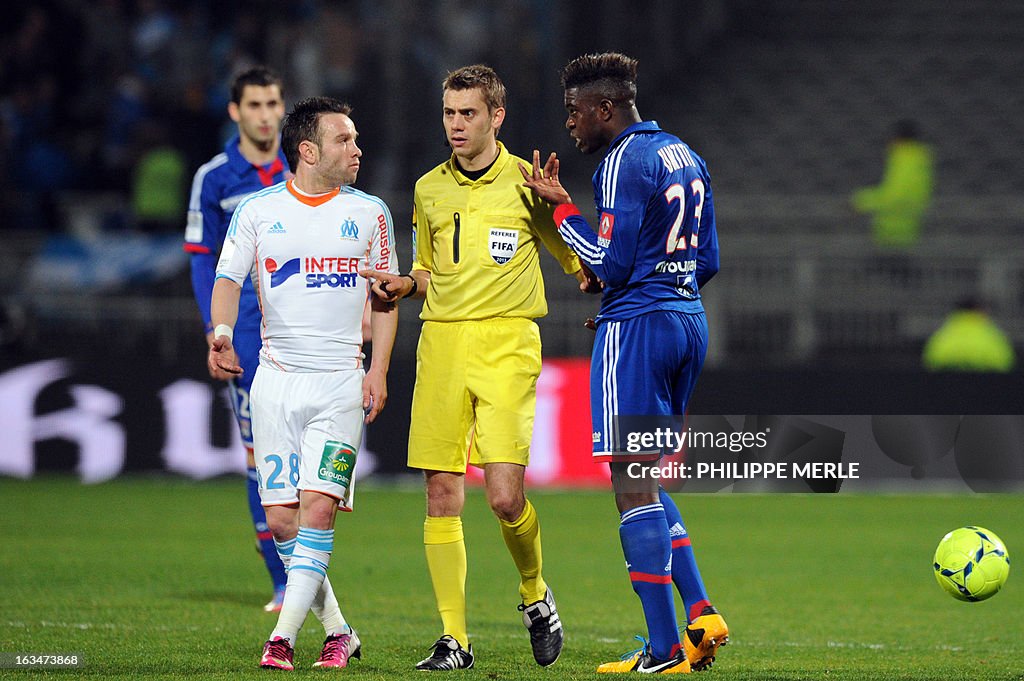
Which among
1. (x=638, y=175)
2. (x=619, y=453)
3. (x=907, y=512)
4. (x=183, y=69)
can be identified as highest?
(x=183, y=69)

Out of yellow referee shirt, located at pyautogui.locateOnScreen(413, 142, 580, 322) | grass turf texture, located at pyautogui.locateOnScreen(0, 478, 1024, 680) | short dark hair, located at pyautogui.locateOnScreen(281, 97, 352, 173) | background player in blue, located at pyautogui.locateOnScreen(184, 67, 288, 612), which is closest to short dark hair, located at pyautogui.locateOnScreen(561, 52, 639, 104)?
yellow referee shirt, located at pyautogui.locateOnScreen(413, 142, 580, 322)

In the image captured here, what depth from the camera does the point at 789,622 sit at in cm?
808

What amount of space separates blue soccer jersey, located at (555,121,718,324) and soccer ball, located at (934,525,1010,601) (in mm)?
1541

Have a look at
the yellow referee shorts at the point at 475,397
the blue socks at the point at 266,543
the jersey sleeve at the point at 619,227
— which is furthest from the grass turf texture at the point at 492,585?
the jersey sleeve at the point at 619,227

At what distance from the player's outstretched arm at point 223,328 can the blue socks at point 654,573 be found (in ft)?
5.44

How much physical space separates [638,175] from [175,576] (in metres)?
4.68

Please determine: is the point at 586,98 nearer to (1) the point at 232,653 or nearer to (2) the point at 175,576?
(1) the point at 232,653

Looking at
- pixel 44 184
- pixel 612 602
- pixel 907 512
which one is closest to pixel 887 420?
pixel 907 512

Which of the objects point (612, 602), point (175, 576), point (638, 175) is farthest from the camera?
point (175, 576)

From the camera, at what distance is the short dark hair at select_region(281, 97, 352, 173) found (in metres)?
6.38

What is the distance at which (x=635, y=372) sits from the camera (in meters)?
6.02

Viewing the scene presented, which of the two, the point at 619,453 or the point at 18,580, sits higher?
the point at 619,453

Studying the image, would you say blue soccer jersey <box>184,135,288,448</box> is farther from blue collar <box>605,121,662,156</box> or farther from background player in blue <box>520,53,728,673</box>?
blue collar <box>605,121,662,156</box>

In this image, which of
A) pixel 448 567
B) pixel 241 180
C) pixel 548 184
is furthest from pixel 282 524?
pixel 241 180
